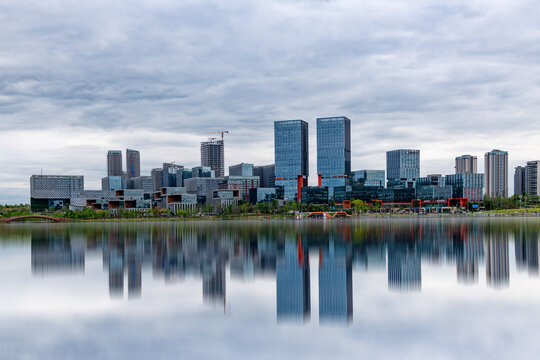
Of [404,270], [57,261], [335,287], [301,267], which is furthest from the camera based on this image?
[57,261]

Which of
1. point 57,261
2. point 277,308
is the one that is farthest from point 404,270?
point 57,261

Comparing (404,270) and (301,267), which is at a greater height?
(404,270)

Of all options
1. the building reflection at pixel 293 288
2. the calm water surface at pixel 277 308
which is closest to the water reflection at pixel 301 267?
the building reflection at pixel 293 288

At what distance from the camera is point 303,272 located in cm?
2745

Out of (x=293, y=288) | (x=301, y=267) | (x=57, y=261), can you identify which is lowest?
(x=57, y=261)

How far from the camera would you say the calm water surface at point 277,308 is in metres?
14.1

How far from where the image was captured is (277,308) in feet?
62.2

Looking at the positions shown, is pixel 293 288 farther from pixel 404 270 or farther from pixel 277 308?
pixel 404 270

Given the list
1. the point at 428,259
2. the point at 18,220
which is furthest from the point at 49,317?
the point at 18,220

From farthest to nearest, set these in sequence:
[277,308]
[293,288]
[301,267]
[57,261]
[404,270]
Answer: [57,261] → [301,267] → [404,270] → [293,288] → [277,308]

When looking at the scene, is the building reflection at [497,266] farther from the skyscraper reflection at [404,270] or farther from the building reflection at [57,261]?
the building reflection at [57,261]

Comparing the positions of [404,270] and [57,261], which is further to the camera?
[57,261]

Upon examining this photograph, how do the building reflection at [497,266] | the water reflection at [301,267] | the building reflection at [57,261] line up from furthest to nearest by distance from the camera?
the building reflection at [57,261] → the building reflection at [497,266] → the water reflection at [301,267]

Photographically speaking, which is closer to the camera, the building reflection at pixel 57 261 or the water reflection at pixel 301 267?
the water reflection at pixel 301 267
